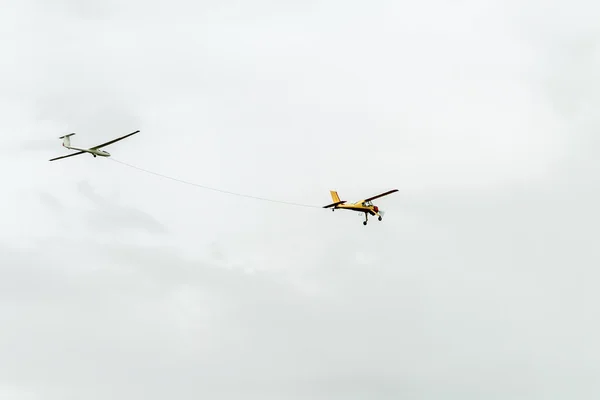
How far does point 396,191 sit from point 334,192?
1650 centimetres

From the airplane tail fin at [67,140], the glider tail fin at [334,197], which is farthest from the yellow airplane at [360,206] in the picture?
the airplane tail fin at [67,140]

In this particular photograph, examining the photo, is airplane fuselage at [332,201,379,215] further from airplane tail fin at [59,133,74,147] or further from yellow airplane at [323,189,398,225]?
airplane tail fin at [59,133,74,147]

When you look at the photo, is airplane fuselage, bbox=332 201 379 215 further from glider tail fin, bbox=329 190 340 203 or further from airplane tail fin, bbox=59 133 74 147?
airplane tail fin, bbox=59 133 74 147

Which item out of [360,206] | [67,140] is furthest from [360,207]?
[67,140]

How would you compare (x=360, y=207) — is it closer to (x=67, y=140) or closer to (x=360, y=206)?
(x=360, y=206)

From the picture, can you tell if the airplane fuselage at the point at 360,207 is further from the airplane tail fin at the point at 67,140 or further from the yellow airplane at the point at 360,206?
the airplane tail fin at the point at 67,140

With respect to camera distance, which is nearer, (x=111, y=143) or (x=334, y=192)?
(x=111, y=143)

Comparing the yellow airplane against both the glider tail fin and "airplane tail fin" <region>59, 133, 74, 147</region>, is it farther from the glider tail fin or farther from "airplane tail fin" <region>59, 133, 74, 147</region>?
"airplane tail fin" <region>59, 133, 74, 147</region>

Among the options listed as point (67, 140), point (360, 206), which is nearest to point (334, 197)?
point (360, 206)

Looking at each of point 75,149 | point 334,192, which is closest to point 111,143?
point 75,149

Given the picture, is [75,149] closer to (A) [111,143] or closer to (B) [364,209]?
(A) [111,143]

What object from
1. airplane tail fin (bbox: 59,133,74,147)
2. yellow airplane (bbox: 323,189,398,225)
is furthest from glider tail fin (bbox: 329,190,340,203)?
airplane tail fin (bbox: 59,133,74,147)

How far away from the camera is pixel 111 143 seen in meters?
149

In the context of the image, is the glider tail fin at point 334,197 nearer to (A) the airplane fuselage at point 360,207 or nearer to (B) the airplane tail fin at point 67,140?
(A) the airplane fuselage at point 360,207
